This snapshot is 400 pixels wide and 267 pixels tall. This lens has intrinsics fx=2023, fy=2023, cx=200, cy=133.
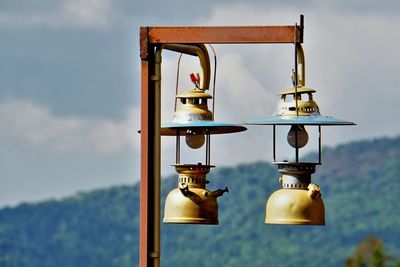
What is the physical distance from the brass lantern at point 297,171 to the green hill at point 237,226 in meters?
72.4

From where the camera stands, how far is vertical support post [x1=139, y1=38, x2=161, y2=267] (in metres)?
11.4

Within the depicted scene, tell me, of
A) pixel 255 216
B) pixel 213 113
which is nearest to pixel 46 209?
pixel 255 216

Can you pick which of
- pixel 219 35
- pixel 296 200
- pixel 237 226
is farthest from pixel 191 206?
pixel 237 226

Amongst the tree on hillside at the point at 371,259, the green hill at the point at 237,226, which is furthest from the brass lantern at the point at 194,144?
the green hill at the point at 237,226

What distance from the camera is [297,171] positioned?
11.7 metres

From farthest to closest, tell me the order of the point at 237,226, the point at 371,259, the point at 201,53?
the point at 237,226 < the point at 371,259 < the point at 201,53

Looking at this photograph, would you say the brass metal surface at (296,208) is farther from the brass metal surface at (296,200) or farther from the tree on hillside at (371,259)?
the tree on hillside at (371,259)

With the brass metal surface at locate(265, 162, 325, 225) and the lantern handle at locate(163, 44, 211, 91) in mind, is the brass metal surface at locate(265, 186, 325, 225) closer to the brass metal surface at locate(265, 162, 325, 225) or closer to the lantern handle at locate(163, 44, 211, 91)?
the brass metal surface at locate(265, 162, 325, 225)

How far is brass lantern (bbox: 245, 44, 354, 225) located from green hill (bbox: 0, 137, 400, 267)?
237 feet

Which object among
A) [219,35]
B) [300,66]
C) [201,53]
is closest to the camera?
[219,35]

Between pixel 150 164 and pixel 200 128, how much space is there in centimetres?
72

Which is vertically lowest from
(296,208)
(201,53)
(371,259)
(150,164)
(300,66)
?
(371,259)

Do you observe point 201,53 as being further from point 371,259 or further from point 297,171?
point 371,259

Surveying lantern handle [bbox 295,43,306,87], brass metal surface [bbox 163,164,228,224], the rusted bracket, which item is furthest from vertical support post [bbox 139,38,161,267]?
lantern handle [bbox 295,43,306,87]
